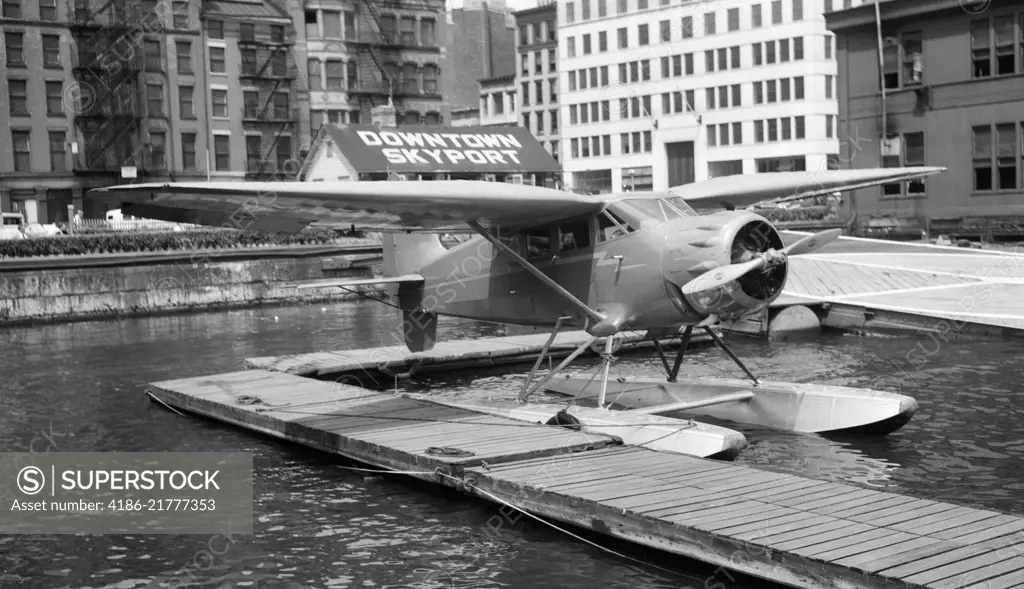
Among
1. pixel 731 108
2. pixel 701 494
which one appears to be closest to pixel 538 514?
pixel 701 494

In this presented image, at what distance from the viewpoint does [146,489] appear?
508 inches

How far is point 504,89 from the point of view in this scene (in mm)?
103938

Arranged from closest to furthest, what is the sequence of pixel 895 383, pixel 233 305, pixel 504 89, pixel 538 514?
pixel 538 514 → pixel 895 383 → pixel 233 305 → pixel 504 89

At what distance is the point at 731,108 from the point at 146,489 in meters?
71.6

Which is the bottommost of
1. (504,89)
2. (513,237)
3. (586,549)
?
(586,549)

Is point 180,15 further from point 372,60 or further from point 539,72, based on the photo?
point 539,72

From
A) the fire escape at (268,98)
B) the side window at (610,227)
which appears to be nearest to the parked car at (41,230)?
the fire escape at (268,98)

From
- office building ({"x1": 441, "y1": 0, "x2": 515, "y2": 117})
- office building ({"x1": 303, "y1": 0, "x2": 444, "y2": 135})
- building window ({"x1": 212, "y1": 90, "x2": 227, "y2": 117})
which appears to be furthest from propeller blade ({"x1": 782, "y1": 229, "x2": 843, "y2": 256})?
office building ({"x1": 441, "y1": 0, "x2": 515, "y2": 117})

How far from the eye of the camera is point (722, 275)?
503 inches

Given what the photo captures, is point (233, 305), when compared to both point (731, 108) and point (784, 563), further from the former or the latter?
point (731, 108)

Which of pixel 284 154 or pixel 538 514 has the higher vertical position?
pixel 284 154

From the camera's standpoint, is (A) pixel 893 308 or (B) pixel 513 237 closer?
(B) pixel 513 237

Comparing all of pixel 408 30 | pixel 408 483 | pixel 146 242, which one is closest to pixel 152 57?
pixel 408 30

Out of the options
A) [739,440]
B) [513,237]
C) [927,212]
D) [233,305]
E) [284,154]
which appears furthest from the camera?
[284,154]
